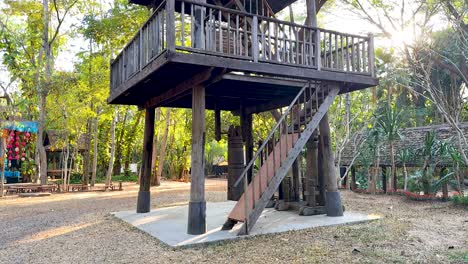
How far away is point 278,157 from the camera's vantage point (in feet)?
25.6

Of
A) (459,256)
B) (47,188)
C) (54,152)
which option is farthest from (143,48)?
(54,152)

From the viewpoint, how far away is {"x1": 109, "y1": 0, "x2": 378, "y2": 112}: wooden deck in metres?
6.34

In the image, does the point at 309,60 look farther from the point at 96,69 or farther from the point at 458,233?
the point at 96,69

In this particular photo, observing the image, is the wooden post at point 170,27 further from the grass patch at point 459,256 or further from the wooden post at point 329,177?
the grass patch at point 459,256

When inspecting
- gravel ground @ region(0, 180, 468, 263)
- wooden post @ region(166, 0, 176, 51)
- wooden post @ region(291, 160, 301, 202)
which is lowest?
gravel ground @ region(0, 180, 468, 263)

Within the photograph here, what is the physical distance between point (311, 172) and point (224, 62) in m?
4.28

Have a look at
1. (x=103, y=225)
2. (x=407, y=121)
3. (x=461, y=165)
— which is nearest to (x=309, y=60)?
(x=103, y=225)

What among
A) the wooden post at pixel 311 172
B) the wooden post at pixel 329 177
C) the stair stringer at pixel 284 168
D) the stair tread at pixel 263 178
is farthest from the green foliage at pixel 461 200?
the stair tread at pixel 263 178

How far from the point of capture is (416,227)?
777 cm

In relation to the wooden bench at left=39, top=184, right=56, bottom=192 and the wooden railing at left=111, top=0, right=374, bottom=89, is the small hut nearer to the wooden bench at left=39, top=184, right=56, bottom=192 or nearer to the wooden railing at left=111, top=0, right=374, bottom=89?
the wooden bench at left=39, top=184, right=56, bottom=192

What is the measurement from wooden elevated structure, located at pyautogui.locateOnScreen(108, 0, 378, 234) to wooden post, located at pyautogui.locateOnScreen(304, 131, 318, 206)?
0.18 ft

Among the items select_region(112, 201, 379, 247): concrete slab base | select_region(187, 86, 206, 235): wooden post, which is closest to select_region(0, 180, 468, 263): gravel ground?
select_region(112, 201, 379, 247): concrete slab base

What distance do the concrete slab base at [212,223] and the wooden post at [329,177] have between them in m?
0.24

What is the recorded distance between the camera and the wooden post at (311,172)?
364 inches
